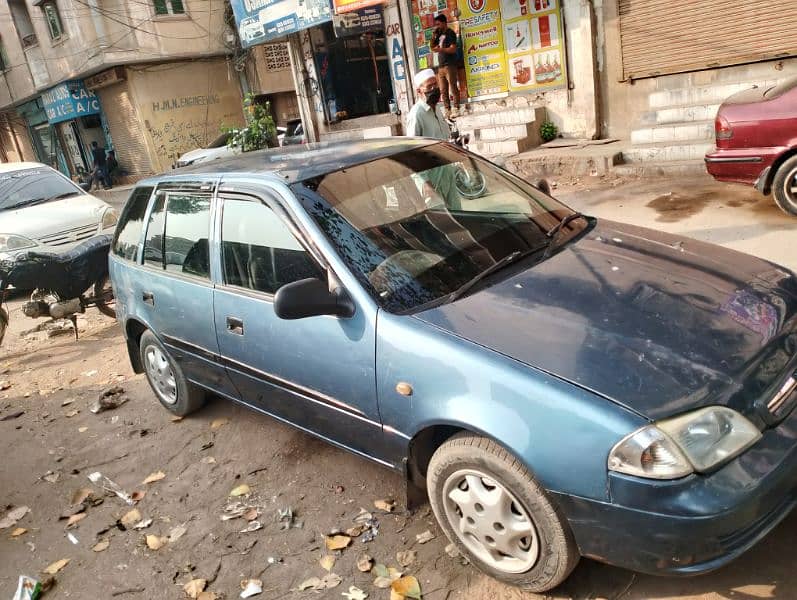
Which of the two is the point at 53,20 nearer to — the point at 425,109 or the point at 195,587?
the point at 425,109

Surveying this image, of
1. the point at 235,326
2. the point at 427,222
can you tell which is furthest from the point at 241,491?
the point at 427,222

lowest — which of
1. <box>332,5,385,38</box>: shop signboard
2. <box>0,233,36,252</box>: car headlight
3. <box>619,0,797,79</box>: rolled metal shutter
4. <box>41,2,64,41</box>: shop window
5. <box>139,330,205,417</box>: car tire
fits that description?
<box>139,330,205,417</box>: car tire

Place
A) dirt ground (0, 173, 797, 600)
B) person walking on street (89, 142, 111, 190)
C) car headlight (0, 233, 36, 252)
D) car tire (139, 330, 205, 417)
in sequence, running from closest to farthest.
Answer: dirt ground (0, 173, 797, 600), car tire (139, 330, 205, 417), car headlight (0, 233, 36, 252), person walking on street (89, 142, 111, 190)

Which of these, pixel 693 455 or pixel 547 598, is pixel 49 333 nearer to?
pixel 547 598

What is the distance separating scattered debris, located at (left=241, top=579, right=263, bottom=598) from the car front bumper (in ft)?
4.84

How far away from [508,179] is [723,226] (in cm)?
371

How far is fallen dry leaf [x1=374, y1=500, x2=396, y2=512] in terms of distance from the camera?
124 inches

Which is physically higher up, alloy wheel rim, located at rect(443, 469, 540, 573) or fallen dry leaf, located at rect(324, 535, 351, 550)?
alloy wheel rim, located at rect(443, 469, 540, 573)

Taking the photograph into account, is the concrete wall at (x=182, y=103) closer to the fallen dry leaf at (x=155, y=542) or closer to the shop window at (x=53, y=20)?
the shop window at (x=53, y=20)

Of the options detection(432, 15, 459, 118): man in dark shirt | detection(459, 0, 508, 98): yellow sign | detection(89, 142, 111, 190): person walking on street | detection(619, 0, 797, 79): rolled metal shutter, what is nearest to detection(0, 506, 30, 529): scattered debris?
detection(619, 0, 797, 79): rolled metal shutter

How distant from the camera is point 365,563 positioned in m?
2.81

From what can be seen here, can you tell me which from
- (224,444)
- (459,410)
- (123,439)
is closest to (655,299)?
(459,410)

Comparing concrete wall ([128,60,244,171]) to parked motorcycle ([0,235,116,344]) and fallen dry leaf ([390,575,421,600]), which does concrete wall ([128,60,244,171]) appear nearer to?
parked motorcycle ([0,235,116,344])

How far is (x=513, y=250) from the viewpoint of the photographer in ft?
10.0
